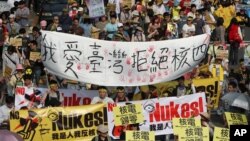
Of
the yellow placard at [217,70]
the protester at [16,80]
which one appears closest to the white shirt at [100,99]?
the protester at [16,80]

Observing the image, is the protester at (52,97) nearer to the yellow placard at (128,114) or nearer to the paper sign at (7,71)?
the yellow placard at (128,114)

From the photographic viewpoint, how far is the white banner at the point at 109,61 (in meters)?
15.6

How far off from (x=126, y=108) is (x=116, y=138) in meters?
0.57

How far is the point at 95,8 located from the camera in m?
23.5

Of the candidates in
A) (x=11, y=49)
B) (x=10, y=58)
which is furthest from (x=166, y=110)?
(x=11, y=49)

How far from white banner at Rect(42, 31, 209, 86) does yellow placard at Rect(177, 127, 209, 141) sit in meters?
2.19

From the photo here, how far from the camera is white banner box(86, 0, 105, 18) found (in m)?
23.3

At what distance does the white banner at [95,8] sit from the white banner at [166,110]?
8.14m

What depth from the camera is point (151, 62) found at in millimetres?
15883

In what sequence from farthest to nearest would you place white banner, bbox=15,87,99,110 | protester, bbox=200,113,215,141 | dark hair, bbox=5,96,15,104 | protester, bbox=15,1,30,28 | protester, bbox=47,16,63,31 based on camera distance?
protester, bbox=15,1,30,28 → protester, bbox=47,16,63,31 → white banner, bbox=15,87,99,110 → dark hair, bbox=5,96,15,104 → protester, bbox=200,113,215,141

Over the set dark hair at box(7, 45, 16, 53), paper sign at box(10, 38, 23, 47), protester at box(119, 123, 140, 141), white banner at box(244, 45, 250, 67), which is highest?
paper sign at box(10, 38, 23, 47)

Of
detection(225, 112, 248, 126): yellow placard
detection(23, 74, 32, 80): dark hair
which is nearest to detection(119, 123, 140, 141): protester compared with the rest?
detection(225, 112, 248, 126): yellow placard

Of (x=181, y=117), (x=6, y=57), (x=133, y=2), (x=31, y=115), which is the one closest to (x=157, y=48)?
(x=181, y=117)

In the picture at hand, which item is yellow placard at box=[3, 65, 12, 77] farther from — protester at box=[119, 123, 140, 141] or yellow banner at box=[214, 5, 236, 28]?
yellow banner at box=[214, 5, 236, 28]
